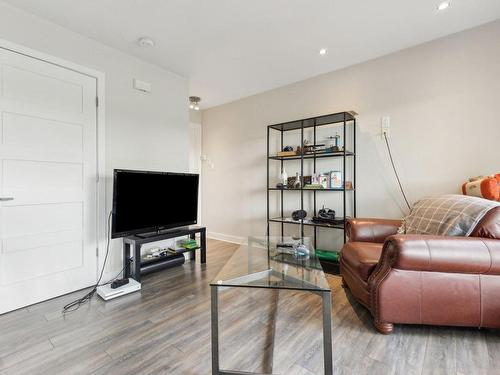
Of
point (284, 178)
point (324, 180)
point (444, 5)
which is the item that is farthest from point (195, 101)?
point (444, 5)

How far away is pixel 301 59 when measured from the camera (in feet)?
9.36

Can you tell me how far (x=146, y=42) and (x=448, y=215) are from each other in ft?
9.98

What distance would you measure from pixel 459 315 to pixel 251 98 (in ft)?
11.6

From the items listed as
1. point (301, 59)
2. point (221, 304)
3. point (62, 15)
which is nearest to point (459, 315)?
point (221, 304)

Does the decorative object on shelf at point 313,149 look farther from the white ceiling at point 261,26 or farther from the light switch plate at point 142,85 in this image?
the light switch plate at point 142,85

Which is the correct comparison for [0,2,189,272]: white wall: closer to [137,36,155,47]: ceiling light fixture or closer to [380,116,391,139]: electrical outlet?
[137,36,155,47]: ceiling light fixture

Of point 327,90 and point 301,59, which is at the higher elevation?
point 301,59

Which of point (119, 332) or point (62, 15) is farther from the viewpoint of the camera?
point (62, 15)

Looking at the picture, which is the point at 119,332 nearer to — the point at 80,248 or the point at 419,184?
the point at 80,248

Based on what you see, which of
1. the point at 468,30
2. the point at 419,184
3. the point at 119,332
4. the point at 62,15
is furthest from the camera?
the point at 419,184

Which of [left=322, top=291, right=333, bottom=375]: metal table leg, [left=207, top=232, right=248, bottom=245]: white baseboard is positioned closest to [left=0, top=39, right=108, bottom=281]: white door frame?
[left=207, top=232, right=248, bottom=245]: white baseboard

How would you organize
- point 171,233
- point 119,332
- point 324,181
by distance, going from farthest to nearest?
1. point 324,181
2. point 171,233
3. point 119,332

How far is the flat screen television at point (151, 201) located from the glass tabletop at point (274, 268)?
1.04 m

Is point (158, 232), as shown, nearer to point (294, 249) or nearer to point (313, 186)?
point (294, 249)
